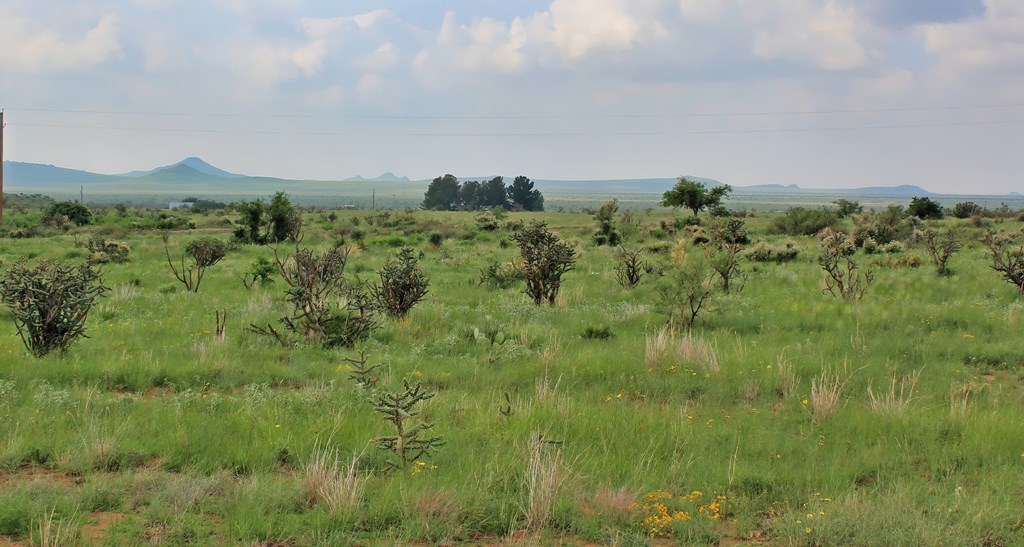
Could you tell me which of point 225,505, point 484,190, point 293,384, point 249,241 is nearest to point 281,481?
point 225,505

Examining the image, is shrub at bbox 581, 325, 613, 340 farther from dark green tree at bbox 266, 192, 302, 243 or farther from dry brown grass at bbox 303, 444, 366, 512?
dark green tree at bbox 266, 192, 302, 243

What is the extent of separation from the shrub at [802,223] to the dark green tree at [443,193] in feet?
251

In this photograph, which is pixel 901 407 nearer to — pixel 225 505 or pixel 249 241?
pixel 225 505

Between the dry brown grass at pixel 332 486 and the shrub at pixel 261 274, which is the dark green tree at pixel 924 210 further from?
the dry brown grass at pixel 332 486

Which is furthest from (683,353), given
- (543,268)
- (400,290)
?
(543,268)

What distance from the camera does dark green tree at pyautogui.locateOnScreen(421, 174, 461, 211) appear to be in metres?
114

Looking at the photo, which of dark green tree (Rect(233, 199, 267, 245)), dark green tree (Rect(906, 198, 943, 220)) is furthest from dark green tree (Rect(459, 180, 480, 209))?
dark green tree (Rect(233, 199, 267, 245))

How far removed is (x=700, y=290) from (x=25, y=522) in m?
9.86

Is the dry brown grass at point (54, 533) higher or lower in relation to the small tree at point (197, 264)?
lower

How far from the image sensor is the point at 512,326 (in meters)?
11.8

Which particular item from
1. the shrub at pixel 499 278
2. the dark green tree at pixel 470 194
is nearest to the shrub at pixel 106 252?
the shrub at pixel 499 278

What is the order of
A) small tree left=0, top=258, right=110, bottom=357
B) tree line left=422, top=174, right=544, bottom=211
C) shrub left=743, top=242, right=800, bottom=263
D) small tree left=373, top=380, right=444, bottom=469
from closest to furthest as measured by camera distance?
small tree left=373, top=380, right=444, bottom=469 → small tree left=0, top=258, right=110, bottom=357 → shrub left=743, top=242, right=800, bottom=263 → tree line left=422, top=174, right=544, bottom=211

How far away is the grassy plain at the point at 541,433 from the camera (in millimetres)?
4832

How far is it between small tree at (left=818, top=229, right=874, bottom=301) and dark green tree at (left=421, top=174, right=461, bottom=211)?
87.2 metres
